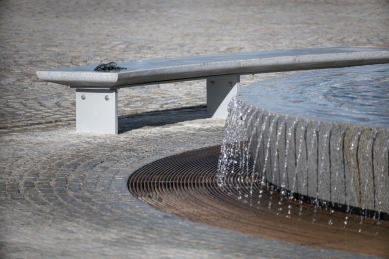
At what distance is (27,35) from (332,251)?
13.9 m

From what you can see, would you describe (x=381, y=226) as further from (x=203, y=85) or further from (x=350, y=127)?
(x=203, y=85)

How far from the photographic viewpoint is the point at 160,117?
9.62 m

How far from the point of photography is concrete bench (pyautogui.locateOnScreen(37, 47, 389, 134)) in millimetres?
8023

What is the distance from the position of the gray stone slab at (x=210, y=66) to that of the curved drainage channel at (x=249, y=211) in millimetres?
1600

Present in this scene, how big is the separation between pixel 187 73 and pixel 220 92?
1.08 meters

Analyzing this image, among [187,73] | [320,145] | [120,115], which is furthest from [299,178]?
[120,115]

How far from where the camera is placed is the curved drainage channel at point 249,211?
4.61 metres

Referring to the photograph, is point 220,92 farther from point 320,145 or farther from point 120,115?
point 320,145

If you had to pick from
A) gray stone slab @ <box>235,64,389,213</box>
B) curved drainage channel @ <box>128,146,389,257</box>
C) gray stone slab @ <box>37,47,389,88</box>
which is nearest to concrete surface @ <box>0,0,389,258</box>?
curved drainage channel @ <box>128,146,389,257</box>

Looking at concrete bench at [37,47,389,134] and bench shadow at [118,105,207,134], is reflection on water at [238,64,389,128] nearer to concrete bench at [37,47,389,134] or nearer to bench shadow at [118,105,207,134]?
concrete bench at [37,47,389,134]

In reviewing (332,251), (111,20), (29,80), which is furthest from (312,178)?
(111,20)

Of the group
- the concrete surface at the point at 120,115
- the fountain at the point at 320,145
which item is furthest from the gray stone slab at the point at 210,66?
the fountain at the point at 320,145

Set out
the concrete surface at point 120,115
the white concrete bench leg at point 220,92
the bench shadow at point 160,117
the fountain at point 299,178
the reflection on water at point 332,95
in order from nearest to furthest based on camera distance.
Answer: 1. the concrete surface at point 120,115
2. the fountain at point 299,178
3. the reflection on water at point 332,95
4. the bench shadow at point 160,117
5. the white concrete bench leg at point 220,92

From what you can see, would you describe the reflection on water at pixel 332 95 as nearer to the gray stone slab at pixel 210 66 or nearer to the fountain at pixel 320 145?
the fountain at pixel 320 145
